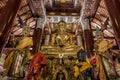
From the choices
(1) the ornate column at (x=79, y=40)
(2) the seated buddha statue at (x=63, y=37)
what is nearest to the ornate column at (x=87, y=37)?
(1) the ornate column at (x=79, y=40)

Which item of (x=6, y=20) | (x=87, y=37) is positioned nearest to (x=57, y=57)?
(x=6, y=20)

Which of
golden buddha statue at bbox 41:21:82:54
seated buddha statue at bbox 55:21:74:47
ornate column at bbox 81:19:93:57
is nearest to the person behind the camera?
golden buddha statue at bbox 41:21:82:54

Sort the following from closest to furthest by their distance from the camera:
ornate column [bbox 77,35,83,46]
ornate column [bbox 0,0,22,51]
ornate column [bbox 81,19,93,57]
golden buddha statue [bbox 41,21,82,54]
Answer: ornate column [bbox 0,0,22,51] → golden buddha statue [bbox 41,21,82,54] → ornate column [bbox 81,19,93,57] → ornate column [bbox 77,35,83,46]

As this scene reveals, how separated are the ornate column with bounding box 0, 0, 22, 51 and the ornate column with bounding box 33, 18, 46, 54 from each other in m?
3.89

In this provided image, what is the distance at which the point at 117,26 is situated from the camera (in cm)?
464

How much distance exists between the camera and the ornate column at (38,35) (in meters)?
9.18

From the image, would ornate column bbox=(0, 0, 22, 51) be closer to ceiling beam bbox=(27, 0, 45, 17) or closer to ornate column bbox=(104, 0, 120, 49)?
ornate column bbox=(104, 0, 120, 49)

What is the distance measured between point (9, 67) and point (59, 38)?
6.91 feet

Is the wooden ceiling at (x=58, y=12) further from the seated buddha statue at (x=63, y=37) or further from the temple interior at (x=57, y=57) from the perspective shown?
the seated buddha statue at (x=63, y=37)

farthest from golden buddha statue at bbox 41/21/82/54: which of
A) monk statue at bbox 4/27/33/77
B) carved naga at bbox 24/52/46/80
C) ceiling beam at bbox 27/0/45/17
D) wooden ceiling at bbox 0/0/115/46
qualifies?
wooden ceiling at bbox 0/0/115/46

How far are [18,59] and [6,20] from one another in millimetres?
1394

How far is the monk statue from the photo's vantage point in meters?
3.75

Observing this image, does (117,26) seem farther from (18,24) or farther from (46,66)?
(18,24)

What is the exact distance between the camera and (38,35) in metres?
9.93
